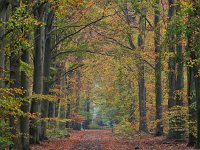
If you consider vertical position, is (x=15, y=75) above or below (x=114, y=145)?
above

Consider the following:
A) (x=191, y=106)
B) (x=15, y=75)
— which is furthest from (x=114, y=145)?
(x=15, y=75)

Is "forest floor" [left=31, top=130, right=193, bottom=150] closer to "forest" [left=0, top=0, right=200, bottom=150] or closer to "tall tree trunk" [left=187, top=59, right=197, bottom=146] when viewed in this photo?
"forest" [left=0, top=0, right=200, bottom=150]

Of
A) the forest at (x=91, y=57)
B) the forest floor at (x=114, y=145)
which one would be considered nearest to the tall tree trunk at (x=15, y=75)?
the forest at (x=91, y=57)

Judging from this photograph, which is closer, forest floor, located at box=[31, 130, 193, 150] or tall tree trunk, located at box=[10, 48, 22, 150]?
tall tree trunk, located at box=[10, 48, 22, 150]

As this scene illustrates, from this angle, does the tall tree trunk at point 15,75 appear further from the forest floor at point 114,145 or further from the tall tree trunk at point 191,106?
the tall tree trunk at point 191,106

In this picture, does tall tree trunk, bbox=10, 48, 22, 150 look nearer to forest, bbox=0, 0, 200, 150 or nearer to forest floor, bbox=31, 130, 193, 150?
forest, bbox=0, 0, 200, 150

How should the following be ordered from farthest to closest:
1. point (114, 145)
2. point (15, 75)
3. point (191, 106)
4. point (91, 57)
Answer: point (91, 57), point (114, 145), point (191, 106), point (15, 75)

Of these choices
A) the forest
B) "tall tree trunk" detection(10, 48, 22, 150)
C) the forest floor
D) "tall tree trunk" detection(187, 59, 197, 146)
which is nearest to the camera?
the forest

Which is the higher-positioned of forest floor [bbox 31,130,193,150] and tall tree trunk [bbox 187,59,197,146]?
tall tree trunk [bbox 187,59,197,146]

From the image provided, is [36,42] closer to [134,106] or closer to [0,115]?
[0,115]

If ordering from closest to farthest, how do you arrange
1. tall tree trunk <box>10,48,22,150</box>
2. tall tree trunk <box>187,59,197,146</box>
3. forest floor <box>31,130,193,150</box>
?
tall tree trunk <box>10,48,22,150</box>
tall tree trunk <box>187,59,197,146</box>
forest floor <box>31,130,193,150</box>

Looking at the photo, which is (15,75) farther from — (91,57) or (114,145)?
(91,57)

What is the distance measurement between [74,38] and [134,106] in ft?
61.9

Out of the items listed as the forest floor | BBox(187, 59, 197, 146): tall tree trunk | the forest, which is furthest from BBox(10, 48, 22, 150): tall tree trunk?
BBox(187, 59, 197, 146): tall tree trunk
